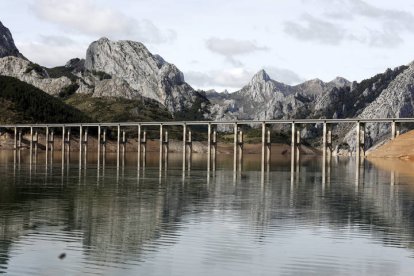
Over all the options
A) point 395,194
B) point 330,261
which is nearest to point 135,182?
point 395,194

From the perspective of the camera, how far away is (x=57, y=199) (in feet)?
227

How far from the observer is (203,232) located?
154 ft

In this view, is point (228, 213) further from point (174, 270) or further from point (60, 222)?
point (174, 270)

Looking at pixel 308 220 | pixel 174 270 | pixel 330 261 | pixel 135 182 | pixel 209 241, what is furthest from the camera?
pixel 135 182

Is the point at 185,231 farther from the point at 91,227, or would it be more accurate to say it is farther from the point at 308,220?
the point at 308,220

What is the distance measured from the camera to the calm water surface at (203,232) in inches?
1401

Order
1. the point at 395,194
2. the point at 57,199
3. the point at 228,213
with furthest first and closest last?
the point at 395,194
the point at 57,199
the point at 228,213

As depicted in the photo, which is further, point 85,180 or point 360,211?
point 85,180

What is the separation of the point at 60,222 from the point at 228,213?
1502cm

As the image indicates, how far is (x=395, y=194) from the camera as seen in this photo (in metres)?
82.2

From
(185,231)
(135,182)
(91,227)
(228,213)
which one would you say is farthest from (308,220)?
(135,182)

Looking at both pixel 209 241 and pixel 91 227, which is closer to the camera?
pixel 209 241

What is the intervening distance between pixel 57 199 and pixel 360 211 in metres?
29.4

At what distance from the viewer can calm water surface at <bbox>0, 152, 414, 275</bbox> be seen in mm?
35594
